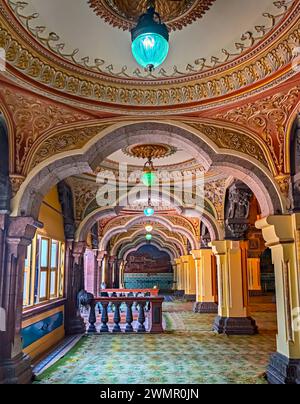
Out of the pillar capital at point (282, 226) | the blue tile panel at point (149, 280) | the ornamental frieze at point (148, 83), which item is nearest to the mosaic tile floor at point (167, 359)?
the pillar capital at point (282, 226)

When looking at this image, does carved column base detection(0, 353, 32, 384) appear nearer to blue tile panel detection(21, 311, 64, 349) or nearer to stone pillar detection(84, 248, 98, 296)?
blue tile panel detection(21, 311, 64, 349)

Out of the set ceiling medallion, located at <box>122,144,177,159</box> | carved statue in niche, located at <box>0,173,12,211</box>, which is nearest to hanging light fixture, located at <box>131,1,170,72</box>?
carved statue in niche, located at <box>0,173,12,211</box>

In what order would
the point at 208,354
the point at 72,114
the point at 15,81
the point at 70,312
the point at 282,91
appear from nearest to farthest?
the point at 15,81 < the point at 282,91 < the point at 72,114 < the point at 208,354 < the point at 70,312

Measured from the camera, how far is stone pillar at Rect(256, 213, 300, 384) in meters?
4.16

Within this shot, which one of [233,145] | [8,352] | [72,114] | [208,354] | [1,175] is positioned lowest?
[208,354]

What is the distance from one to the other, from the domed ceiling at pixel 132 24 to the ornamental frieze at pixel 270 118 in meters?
0.72

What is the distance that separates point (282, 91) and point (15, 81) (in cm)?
295

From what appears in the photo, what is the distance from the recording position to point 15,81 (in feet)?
12.6

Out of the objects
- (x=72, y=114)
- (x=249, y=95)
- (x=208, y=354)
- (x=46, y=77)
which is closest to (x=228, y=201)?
(x=208, y=354)

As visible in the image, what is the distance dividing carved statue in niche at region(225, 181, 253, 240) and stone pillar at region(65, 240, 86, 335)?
130 inches

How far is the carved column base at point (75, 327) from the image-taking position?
25.0 feet

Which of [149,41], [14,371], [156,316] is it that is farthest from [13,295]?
[156,316]

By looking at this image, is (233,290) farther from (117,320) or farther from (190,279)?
(190,279)

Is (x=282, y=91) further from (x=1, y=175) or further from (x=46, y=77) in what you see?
(x=1, y=175)
